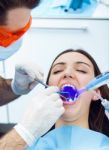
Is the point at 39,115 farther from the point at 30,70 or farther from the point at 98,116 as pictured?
the point at 98,116

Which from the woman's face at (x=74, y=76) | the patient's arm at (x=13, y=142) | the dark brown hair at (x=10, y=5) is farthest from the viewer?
the woman's face at (x=74, y=76)

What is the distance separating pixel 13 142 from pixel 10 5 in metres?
0.52

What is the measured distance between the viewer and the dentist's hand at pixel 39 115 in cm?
138

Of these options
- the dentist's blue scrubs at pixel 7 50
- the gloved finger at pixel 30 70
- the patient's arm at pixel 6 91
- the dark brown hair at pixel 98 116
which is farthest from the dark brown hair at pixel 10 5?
the patient's arm at pixel 6 91

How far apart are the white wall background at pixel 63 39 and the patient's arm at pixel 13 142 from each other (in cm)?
118

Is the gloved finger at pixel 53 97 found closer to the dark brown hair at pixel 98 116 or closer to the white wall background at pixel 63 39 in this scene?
the dark brown hair at pixel 98 116

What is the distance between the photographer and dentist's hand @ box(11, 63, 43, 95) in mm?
1656

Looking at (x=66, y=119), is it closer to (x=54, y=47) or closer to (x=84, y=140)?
(x=84, y=140)

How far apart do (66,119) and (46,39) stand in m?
1.06

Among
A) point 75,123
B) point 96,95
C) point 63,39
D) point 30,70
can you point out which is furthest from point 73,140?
point 63,39

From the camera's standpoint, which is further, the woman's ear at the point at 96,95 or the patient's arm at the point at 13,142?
the woman's ear at the point at 96,95

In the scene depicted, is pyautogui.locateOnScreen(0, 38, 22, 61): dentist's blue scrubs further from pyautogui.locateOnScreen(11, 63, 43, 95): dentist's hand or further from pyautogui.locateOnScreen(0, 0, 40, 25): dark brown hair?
pyautogui.locateOnScreen(0, 0, 40, 25): dark brown hair

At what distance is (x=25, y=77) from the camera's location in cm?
172

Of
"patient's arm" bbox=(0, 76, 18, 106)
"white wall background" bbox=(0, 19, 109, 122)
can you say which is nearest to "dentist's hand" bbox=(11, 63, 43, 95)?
"patient's arm" bbox=(0, 76, 18, 106)
